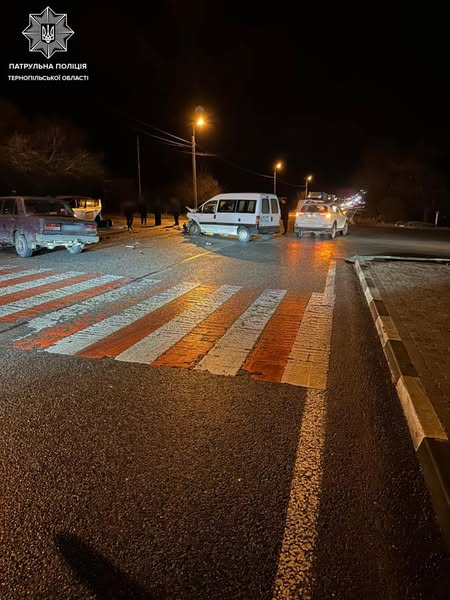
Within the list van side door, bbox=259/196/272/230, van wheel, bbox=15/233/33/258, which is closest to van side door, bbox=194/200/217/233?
van side door, bbox=259/196/272/230

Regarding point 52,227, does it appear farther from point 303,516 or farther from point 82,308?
point 303,516

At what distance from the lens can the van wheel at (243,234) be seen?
1764 centimetres

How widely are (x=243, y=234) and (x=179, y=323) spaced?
39.1ft

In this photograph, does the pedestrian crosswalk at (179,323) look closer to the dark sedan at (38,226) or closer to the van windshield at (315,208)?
the dark sedan at (38,226)

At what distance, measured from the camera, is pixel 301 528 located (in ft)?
8.02

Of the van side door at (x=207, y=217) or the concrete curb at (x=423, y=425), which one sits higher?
the van side door at (x=207, y=217)

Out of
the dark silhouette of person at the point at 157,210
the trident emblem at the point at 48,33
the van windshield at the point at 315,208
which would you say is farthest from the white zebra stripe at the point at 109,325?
the trident emblem at the point at 48,33

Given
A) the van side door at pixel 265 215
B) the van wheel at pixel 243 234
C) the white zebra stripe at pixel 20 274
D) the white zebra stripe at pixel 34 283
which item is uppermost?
the van side door at pixel 265 215

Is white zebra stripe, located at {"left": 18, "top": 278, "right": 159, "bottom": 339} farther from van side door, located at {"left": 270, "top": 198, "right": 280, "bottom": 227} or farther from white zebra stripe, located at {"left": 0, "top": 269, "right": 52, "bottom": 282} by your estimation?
van side door, located at {"left": 270, "top": 198, "right": 280, "bottom": 227}

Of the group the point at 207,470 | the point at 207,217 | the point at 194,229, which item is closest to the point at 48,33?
the point at 194,229

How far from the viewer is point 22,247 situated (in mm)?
12289

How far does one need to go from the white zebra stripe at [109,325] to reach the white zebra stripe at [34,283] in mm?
2748

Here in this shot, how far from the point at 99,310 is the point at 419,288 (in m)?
6.57

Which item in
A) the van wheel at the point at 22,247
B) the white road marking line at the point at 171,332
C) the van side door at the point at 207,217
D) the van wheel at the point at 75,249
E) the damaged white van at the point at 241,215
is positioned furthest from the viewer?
the van side door at the point at 207,217
